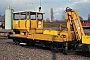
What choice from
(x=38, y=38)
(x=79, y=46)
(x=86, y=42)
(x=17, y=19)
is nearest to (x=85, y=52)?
(x=79, y=46)

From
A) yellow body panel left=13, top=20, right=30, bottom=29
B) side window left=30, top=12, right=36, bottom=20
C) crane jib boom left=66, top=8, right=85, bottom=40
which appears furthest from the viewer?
side window left=30, top=12, right=36, bottom=20

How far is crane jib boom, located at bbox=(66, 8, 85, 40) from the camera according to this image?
15328 mm

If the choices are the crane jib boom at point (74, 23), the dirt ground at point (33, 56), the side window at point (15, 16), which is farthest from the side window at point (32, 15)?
the dirt ground at point (33, 56)

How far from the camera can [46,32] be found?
1869 cm

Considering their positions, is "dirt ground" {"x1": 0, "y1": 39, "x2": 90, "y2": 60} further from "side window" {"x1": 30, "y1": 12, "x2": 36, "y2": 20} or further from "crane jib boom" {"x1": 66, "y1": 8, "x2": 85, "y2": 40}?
"side window" {"x1": 30, "y1": 12, "x2": 36, "y2": 20}

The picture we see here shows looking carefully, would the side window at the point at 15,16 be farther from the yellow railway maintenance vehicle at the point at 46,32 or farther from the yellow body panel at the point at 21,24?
the yellow body panel at the point at 21,24

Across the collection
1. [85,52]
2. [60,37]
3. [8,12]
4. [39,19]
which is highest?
[8,12]

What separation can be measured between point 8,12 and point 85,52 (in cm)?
3289

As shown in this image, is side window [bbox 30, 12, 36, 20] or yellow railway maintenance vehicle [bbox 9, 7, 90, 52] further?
side window [bbox 30, 12, 36, 20]

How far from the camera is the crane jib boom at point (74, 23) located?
15.3 meters

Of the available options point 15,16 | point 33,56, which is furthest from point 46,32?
point 33,56

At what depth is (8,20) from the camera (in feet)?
148

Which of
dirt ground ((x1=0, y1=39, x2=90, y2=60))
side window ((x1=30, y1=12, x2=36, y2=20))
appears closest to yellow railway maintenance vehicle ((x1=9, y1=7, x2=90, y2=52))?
side window ((x1=30, y1=12, x2=36, y2=20))

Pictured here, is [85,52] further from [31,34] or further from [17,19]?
[17,19]
